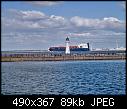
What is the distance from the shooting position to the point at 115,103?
889 centimetres

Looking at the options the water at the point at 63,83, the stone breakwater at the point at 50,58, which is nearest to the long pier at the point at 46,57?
the stone breakwater at the point at 50,58

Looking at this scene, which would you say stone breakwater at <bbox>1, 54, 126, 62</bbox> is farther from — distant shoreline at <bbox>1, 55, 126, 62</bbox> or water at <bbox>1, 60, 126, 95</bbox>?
water at <bbox>1, 60, 126, 95</bbox>

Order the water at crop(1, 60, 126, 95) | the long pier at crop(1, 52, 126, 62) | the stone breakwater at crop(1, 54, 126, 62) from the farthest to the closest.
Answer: the long pier at crop(1, 52, 126, 62) < the stone breakwater at crop(1, 54, 126, 62) < the water at crop(1, 60, 126, 95)

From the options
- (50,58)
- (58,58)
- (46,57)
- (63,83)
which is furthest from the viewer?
(58,58)

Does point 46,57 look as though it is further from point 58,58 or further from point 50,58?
point 58,58

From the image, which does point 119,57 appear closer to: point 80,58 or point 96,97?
point 80,58

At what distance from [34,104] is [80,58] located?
3588 inches

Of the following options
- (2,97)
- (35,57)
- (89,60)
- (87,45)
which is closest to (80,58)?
(89,60)

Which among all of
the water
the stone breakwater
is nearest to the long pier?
the stone breakwater

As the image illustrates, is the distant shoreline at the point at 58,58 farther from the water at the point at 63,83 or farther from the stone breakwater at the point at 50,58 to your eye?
the water at the point at 63,83

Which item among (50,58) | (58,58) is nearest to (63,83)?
(50,58)

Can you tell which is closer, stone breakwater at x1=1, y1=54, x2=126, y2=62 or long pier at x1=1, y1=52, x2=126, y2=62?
stone breakwater at x1=1, y1=54, x2=126, y2=62

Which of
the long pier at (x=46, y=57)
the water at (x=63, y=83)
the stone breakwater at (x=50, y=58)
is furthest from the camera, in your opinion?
the long pier at (x=46, y=57)

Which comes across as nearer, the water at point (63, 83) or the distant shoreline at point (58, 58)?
the water at point (63, 83)
